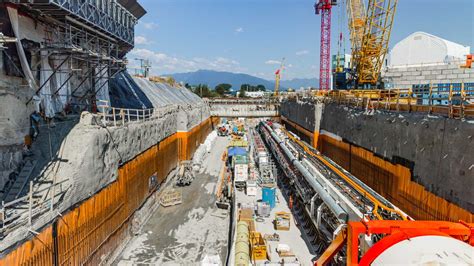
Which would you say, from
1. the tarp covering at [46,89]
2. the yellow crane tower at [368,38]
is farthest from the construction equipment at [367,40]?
the tarp covering at [46,89]

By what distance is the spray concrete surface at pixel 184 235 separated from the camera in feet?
54.3

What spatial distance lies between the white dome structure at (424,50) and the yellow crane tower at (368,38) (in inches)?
548

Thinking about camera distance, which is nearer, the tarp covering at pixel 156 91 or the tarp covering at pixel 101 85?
the tarp covering at pixel 101 85

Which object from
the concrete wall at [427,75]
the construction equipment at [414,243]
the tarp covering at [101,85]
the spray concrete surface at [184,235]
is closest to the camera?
the construction equipment at [414,243]

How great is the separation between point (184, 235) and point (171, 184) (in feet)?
34.0

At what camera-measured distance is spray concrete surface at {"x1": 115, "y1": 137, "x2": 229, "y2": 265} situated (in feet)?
54.3

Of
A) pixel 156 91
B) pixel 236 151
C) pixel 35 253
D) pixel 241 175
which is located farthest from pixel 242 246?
pixel 156 91

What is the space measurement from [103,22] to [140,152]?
7.97 meters

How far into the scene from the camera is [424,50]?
6406 cm

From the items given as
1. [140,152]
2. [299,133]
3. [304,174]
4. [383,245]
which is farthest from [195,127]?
[383,245]

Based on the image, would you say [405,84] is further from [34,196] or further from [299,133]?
[34,196]

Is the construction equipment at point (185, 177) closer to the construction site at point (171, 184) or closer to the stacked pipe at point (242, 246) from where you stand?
the construction site at point (171, 184)

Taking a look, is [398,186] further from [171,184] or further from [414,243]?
[171,184]

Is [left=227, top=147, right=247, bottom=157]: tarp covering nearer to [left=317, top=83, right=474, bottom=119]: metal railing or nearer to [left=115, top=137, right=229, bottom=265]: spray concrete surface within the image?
[left=115, top=137, right=229, bottom=265]: spray concrete surface
